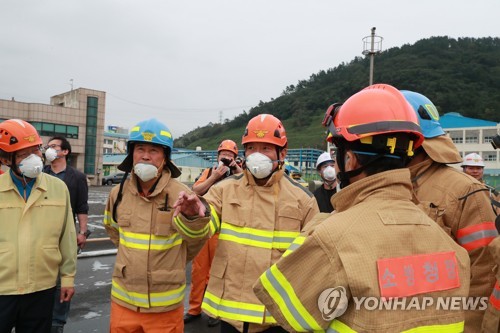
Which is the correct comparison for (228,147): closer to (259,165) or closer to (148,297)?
(259,165)

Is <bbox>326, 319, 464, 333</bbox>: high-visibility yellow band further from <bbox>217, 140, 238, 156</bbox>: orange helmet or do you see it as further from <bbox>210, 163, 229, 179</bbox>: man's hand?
<bbox>217, 140, 238, 156</bbox>: orange helmet

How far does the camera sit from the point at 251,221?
2.69 m

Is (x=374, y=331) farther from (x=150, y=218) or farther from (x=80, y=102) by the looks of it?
(x=80, y=102)

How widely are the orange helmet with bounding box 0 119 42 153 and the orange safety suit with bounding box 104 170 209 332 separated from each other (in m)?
0.95

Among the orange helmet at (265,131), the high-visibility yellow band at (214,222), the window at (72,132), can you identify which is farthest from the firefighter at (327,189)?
the window at (72,132)

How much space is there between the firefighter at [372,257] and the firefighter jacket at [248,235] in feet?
3.79

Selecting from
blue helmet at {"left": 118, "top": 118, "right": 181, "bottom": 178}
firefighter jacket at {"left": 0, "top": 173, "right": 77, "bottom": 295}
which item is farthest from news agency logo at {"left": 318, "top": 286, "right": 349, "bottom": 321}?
firefighter jacket at {"left": 0, "top": 173, "right": 77, "bottom": 295}

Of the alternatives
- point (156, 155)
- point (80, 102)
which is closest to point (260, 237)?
point (156, 155)

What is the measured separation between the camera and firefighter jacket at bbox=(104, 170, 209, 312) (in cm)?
265

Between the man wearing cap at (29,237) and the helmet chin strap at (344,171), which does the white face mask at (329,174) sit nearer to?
the man wearing cap at (29,237)

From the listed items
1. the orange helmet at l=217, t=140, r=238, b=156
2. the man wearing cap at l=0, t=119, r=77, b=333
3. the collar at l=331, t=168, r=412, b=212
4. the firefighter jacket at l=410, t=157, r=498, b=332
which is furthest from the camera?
the orange helmet at l=217, t=140, r=238, b=156

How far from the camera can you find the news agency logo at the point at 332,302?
1255 millimetres

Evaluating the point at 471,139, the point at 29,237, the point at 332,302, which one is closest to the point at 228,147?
the point at 29,237

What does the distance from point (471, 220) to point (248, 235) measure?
4.49 feet
